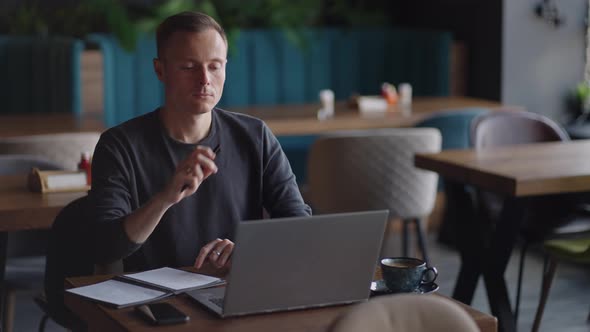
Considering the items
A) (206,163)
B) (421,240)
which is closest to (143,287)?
(206,163)

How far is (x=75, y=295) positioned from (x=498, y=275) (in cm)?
208

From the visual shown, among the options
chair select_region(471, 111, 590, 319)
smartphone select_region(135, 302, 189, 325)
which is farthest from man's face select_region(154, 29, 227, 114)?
chair select_region(471, 111, 590, 319)

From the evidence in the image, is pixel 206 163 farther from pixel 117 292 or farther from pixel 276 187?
pixel 276 187

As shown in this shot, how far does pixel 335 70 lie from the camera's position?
7371 millimetres

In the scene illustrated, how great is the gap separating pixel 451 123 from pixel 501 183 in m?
1.74

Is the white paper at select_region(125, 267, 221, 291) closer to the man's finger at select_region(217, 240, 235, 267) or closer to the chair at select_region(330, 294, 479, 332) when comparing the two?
the man's finger at select_region(217, 240, 235, 267)

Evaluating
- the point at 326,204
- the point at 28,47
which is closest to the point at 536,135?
the point at 326,204

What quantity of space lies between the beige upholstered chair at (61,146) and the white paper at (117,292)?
1966 millimetres

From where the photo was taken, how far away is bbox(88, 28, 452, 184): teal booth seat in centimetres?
678

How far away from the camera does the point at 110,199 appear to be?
7.74 ft

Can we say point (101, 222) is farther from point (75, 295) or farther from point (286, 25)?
point (286, 25)

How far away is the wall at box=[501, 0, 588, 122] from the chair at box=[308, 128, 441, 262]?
2.08 m

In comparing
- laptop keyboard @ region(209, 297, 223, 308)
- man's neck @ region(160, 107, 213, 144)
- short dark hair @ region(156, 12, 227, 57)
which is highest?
short dark hair @ region(156, 12, 227, 57)

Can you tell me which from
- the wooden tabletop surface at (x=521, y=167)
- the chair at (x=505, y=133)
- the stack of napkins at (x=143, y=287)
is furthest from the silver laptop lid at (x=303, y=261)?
the chair at (x=505, y=133)
